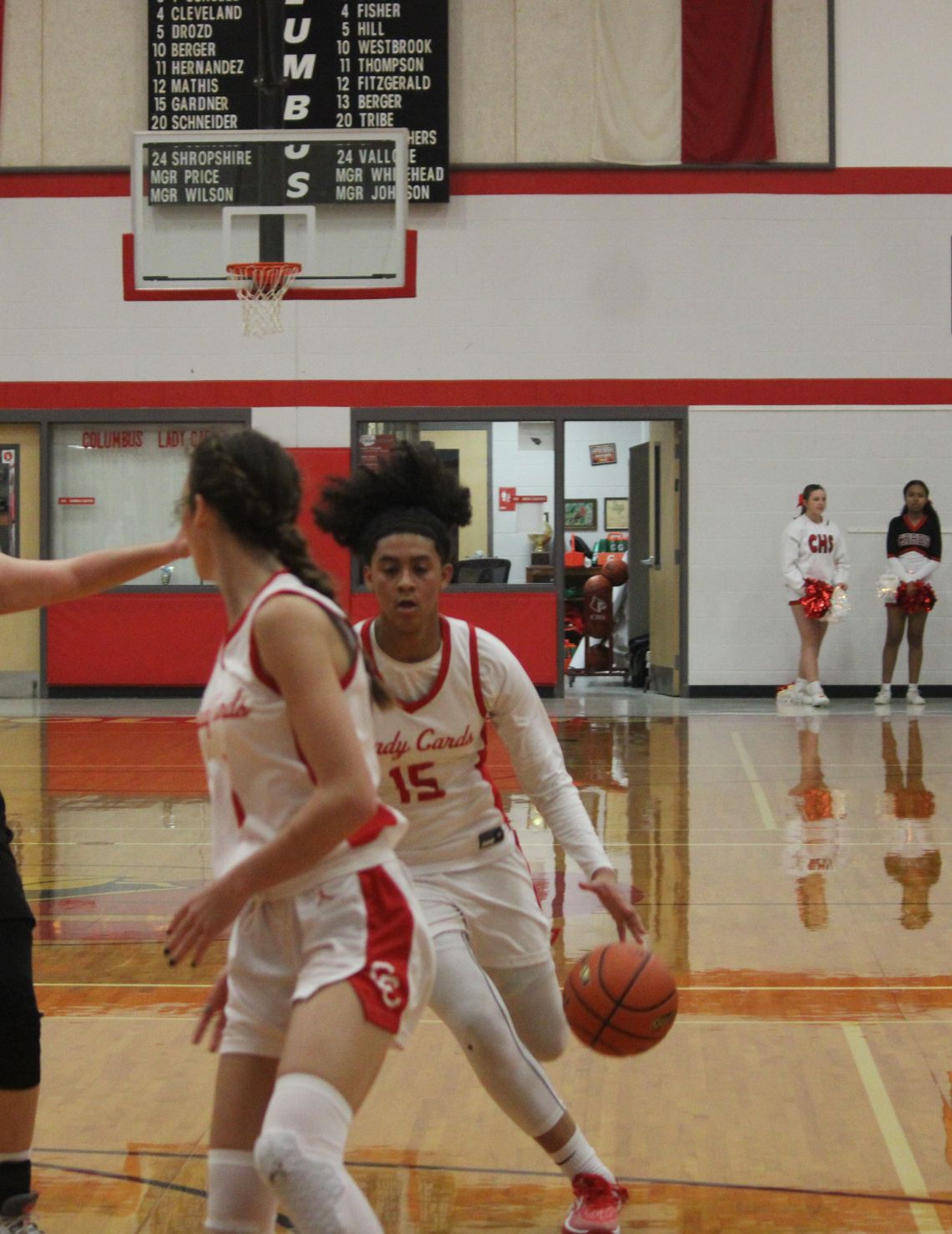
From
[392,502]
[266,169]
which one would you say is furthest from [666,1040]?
[266,169]

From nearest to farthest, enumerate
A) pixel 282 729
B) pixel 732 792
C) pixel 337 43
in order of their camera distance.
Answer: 1. pixel 282 729
2. pixel 732 792
3. pixel 337 43

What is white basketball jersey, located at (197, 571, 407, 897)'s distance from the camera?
234cm

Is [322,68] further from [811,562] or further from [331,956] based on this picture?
[331,956]

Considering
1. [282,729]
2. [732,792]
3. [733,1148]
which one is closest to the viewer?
[282,729]

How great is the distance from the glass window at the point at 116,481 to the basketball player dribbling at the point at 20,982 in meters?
11.8

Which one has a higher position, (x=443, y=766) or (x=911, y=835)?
(x=443, y=766)

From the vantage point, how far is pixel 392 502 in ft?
11.5

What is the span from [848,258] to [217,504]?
13056 millimetres

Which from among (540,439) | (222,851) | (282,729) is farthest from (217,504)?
(540,439)

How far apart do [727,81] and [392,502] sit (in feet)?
39.5

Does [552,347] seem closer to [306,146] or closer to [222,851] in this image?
[306,146]

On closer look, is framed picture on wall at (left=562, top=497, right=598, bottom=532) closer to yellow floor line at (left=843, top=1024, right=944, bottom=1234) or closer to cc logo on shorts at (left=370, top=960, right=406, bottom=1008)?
yellow floor line at (left=843, top=1024, right=944, bottom=1234)

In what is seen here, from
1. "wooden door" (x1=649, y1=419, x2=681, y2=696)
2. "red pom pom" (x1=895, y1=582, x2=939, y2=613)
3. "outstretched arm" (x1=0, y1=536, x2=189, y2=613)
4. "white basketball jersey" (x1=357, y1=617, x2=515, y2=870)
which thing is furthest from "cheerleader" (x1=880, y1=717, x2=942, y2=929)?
"wooden door" (x1=649, y1=419, x2=681, y2=696)

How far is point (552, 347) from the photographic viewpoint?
1457 centimetres
